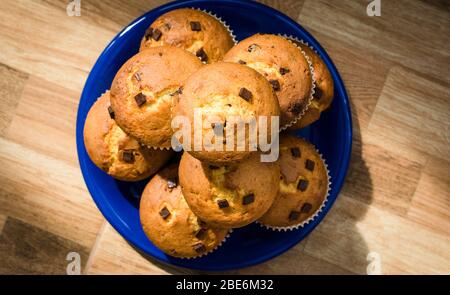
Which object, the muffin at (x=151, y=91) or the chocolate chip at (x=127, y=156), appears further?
the chocolate chip at (x=127, y=156)

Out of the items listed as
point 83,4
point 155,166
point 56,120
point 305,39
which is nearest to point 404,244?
point 305,39

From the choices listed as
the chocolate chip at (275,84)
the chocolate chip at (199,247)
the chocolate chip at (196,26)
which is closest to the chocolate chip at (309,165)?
the chocolate chip at (275,84)

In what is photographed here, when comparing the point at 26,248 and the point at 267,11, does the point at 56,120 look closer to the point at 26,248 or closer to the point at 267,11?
the point at 26,248

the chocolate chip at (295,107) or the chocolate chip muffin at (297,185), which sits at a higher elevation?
the chocolate chip at (295,107)

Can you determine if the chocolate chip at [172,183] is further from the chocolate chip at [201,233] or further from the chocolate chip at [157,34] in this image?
the chocolate chip at [157,34]

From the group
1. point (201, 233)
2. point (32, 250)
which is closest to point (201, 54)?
point (201, 233)

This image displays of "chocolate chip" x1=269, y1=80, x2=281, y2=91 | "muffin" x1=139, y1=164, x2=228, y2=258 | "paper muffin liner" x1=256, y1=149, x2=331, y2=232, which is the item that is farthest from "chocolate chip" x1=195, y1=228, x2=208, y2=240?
"chocolate chip" x1=269, y1=80, x2=281, y2=91

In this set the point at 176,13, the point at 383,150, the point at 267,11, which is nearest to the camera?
the point at 176,13
